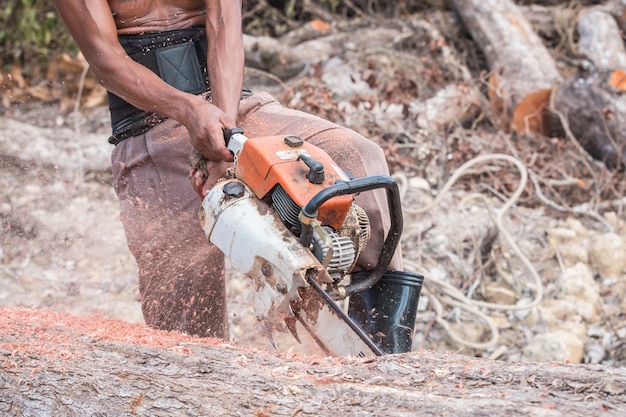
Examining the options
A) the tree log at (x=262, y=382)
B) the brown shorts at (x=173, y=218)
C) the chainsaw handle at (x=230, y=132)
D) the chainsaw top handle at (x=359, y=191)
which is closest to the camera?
the tree log at (x=262, y=382)

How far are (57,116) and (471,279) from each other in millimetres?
3670

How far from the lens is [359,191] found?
2150mm

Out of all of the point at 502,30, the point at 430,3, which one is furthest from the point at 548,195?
the point at 430,3

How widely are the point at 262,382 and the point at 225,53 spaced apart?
1.42m

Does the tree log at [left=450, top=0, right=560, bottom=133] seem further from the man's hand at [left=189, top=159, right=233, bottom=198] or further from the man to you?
the man's hand at [left=189, top=159, right=233, bottom=198]

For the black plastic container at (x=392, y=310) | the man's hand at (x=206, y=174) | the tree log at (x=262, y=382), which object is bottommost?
the black plastic container at (x=392, y=310)

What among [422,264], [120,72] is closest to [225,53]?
[120,72]

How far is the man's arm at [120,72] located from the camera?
257 cm

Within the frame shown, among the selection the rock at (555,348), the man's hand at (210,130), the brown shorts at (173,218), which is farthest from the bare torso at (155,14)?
the rock at (555,348)

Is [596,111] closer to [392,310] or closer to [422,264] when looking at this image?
[422,264]

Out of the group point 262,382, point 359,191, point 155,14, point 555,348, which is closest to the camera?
point 262,382

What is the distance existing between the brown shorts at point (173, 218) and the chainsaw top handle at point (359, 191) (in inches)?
21.5

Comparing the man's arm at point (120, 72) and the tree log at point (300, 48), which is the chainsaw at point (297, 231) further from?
the tree log at point (300, 48)

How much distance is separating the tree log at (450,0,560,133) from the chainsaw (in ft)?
11.1
